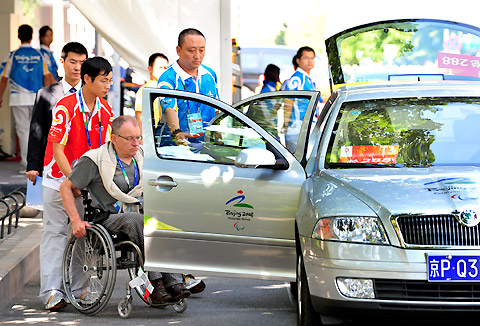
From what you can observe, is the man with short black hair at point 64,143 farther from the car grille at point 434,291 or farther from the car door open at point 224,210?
the car grille at point 434,291

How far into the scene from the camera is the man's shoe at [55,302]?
732cm

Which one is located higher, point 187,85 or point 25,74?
point 25,74

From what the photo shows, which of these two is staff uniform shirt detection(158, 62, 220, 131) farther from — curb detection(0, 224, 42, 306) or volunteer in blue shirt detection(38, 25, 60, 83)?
volunteer in blue shirt detection(38, 25, 60, 83)

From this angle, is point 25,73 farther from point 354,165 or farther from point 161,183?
point 354,165

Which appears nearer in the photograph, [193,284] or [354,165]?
[354,165]

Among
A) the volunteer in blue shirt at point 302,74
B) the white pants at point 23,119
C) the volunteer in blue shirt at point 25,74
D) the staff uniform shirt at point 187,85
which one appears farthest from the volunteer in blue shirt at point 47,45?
the staff uniform shirt at point 187,85

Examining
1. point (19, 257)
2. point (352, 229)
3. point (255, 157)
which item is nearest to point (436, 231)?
point (352, 229)

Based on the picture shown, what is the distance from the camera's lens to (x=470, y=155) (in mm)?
6348

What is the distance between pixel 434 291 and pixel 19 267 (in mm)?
4105

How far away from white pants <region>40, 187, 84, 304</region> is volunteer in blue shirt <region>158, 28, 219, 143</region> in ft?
3.30

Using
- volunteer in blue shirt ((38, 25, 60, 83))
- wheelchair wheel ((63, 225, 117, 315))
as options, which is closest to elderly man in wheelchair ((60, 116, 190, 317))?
wheelchair wheel ((63, 225, 117, 315))

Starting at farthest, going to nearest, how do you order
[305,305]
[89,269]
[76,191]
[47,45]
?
[47,45]
[76,191]
[89,269]
[305,305]

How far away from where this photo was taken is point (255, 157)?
247 inches

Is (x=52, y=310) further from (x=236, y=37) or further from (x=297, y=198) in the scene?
(x=236, y=37)
